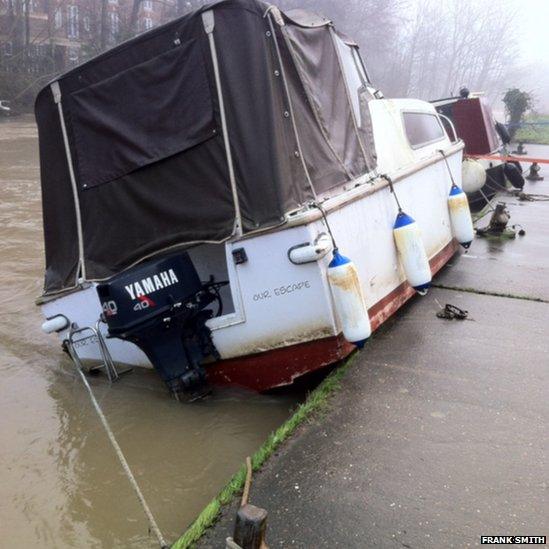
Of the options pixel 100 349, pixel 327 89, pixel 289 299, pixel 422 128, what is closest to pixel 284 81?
pixel 327 89

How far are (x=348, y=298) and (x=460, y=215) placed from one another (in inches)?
124

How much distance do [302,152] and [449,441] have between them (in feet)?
7.13

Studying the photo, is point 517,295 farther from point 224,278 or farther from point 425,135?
point 224,278

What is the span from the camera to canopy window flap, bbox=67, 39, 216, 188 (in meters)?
3.76

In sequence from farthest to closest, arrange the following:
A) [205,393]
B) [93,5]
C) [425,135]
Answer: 1. [93,5]
2. [425,135]
3. [205,393]

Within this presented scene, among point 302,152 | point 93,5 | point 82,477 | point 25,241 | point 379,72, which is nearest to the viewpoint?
point 82,477

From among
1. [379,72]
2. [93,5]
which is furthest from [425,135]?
[379,72]

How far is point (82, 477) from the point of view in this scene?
3566mm

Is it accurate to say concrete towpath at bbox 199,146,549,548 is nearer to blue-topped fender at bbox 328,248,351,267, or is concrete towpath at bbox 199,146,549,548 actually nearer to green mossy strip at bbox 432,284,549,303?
green mossy strip at bbox 432,284,549,303

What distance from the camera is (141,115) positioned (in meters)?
3.94

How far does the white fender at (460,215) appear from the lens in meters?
6.10

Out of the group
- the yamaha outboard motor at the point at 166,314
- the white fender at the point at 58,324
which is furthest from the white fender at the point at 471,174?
the white fender at the point at 58,324

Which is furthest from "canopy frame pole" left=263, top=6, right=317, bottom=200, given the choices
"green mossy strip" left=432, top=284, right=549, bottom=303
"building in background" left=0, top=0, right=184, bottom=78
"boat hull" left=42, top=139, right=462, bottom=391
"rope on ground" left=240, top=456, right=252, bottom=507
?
"building in background" left=0, top=0, right=184, bottom=78

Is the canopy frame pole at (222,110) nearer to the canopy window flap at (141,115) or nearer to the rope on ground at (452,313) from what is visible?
the canopy window flap at (141,115)
